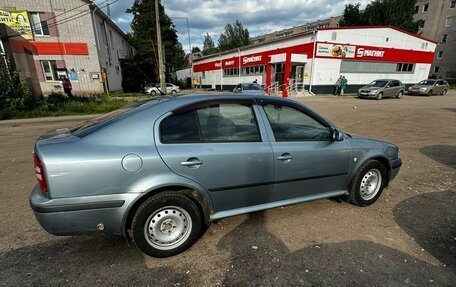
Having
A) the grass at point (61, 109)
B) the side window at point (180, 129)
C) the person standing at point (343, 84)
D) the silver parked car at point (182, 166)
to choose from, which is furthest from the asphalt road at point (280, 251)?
the person standing at point (343, 84)

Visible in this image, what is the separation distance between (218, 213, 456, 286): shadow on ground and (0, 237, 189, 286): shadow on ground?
2.03ft

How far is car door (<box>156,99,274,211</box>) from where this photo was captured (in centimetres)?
238

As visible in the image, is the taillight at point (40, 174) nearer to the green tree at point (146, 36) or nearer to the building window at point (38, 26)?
the building window at point (38, 26)

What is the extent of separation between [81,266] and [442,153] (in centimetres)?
767

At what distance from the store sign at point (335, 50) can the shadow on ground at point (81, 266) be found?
2439 centimetres

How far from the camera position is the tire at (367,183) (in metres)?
3.34

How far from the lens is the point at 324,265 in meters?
2.41

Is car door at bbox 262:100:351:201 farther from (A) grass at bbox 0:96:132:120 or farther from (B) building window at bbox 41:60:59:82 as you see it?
(B) building window at bbox 41:60:59:82

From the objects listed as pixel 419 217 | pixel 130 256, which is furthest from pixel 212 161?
pixel 419 217

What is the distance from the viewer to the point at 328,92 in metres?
24.6

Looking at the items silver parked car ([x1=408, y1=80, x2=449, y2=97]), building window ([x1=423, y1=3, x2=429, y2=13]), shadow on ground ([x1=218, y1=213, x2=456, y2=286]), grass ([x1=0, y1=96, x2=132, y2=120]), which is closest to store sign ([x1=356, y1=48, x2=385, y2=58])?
silver parked car ([x1=408, y1=80, x2=449, y2=97])

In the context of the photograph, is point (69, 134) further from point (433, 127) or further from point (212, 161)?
point (433, 127)

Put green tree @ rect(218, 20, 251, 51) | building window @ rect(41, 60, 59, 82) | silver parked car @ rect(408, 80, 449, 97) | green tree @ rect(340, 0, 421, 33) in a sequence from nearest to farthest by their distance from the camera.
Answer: building window @ rect(41, 60, 59, 82)
silver parked car @ rect(408, 80, 449, 97)
green tree @ rect(340, 0, 421, 33)
green tree @ rect(218, 20, 251, 51)

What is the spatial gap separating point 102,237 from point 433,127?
36.7 feet
